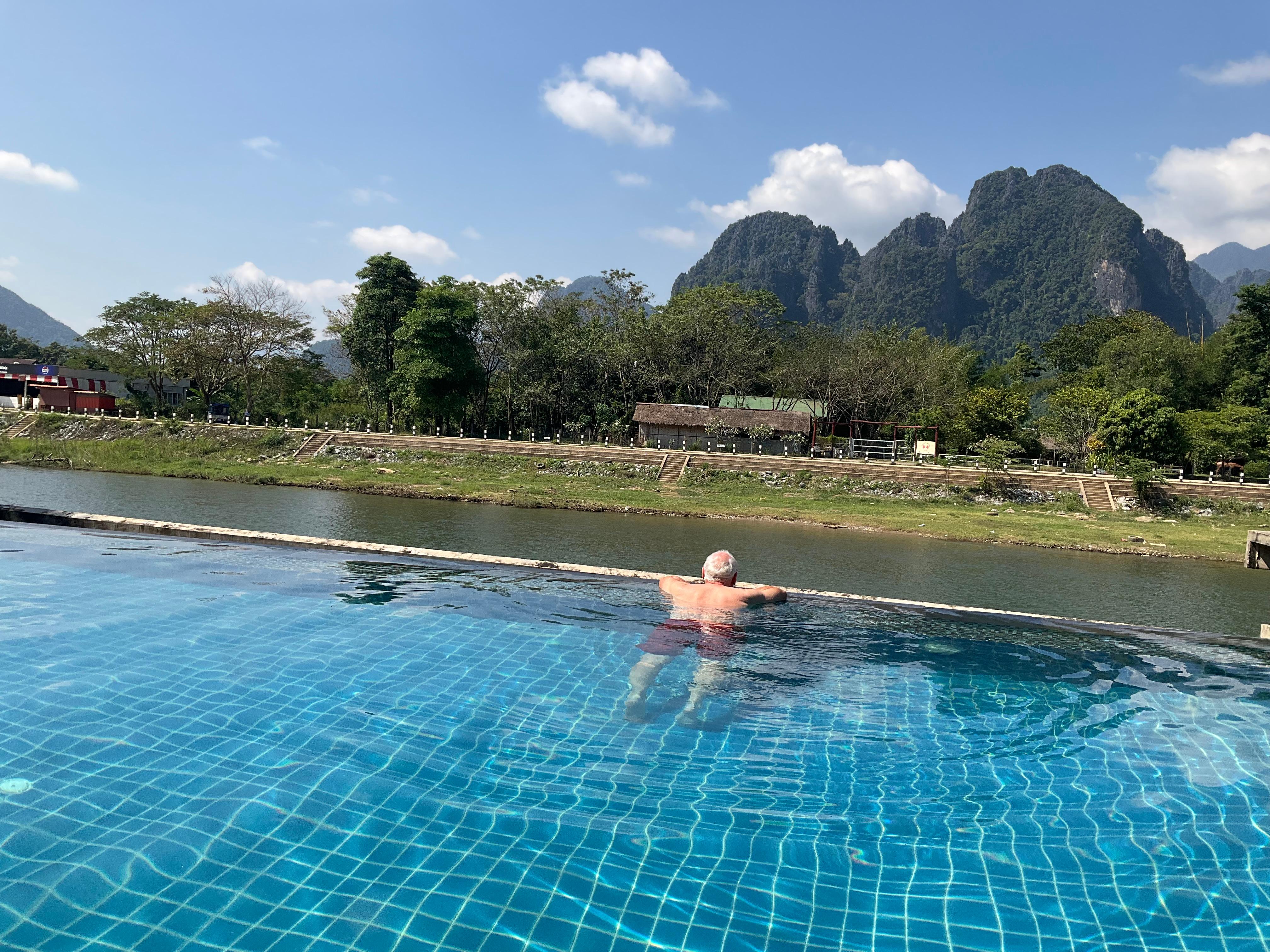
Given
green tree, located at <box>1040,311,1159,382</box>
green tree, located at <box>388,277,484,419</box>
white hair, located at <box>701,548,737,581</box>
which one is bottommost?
white hair, located at <box>701,548,737,581</box>

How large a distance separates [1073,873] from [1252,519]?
31614mm

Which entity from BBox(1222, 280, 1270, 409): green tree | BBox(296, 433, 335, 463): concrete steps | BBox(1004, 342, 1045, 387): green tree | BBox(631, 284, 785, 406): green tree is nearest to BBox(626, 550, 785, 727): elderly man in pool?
BBox(296, 433, 335, 463): concrete steps

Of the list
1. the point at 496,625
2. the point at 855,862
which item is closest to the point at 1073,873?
the point at 855,862

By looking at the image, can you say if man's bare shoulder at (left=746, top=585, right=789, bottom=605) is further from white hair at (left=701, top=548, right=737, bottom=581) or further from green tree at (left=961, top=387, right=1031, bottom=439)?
green tree at (left=961, top=387, right=1031, bottom=439)

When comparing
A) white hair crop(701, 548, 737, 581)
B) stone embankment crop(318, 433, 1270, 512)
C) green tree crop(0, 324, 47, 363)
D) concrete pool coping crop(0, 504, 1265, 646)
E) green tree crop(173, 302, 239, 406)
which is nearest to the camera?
white hair crop(701, 548, 737, 581)

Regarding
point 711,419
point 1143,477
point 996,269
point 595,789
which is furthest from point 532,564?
point 996,269

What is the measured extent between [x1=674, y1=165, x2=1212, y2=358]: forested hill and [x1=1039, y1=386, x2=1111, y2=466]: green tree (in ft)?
298

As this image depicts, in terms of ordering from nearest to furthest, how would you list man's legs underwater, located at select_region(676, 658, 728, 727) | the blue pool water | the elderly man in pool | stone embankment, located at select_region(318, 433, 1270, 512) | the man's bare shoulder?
the blue pool water < man's legs underwater, located at select_region(676, 658, 728, 727) < the elderly man in pool < the man's bare shoulder < stone embankment, located at select_region(318, 433, 1270, 512)

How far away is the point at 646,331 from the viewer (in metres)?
48.9

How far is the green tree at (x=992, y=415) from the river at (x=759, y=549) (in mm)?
18845

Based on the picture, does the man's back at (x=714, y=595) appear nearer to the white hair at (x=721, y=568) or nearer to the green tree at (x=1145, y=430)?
the white hair at (x=721, y=568)

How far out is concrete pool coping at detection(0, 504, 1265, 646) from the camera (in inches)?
323

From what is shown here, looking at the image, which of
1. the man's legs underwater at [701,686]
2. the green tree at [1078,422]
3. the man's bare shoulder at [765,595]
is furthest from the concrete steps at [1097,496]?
the man's legs underwater at [701,686]

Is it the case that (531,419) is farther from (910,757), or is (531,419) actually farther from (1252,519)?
(910,757)
